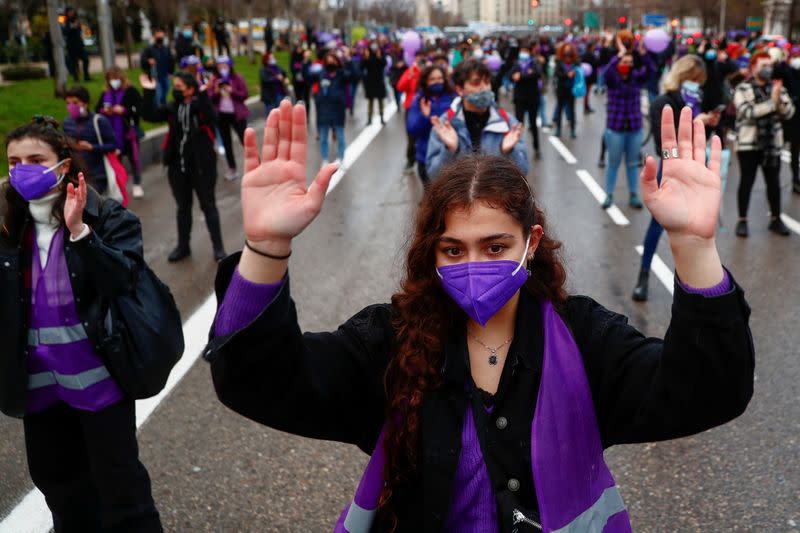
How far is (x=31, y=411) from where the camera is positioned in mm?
3184

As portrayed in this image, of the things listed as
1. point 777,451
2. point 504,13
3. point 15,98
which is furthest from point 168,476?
point 504,13

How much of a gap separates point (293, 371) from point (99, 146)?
21.8 feet

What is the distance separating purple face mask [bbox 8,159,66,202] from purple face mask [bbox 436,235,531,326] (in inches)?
77.0

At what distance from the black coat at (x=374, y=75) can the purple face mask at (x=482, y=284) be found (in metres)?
16.9

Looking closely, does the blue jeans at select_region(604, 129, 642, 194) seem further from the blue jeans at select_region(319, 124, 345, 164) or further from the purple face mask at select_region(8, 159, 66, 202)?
the purple face mask at select_region(8, 159, 66, 202)

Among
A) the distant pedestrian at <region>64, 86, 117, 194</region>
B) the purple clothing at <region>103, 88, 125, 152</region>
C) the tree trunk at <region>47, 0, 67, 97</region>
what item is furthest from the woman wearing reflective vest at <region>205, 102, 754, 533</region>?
the tree trunk at <region>47, 0, 67, 97</region>

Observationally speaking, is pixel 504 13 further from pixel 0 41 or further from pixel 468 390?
pixel 468 390

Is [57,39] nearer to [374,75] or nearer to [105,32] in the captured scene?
[105,32]

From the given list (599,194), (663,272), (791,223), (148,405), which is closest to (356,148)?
(599,194)

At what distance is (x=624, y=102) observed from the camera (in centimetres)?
948

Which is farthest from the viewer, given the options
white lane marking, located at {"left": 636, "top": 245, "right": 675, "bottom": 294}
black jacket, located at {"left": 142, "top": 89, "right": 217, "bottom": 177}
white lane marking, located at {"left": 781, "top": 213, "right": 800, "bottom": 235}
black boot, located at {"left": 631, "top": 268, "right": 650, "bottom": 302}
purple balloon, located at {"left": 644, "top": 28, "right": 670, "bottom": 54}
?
purple balloon, located at {"left": 644, "top": 28, "right": 670, "bottom": 54}

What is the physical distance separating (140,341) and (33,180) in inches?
30.4

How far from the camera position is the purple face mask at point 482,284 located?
207cm

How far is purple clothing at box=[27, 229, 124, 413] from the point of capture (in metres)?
3.18
